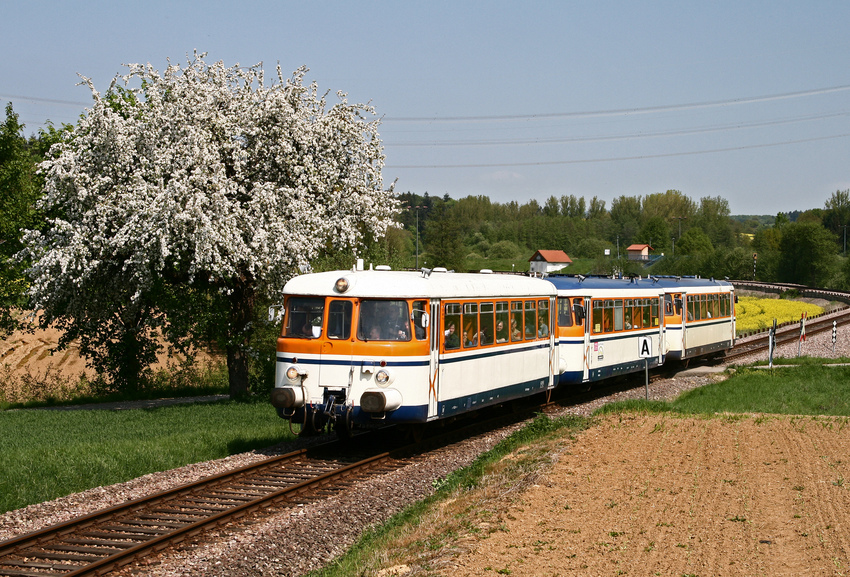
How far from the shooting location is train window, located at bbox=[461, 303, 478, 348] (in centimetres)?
1612

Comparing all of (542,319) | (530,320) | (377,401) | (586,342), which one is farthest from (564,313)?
(377,401)

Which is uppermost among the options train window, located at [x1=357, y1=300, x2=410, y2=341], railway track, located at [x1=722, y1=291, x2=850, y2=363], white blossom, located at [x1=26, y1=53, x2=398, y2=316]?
white blossom, located at [x1=26, y1=53, x2=398, y2=316]

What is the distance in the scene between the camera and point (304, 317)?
49.3 feet

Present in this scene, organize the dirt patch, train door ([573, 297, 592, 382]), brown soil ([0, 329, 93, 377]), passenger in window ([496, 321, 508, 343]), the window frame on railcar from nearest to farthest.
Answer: the window frame on railcar, passenger in window ([496, 321, 508, 343]), train door ([573, 297, 592, 382]), the dirt patch, brown soil ([0, 329, 93, 377])

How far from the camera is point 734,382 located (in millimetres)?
26484

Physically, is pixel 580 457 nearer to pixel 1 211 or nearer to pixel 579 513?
pixel 579 513

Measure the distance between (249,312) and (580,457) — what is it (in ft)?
54.0

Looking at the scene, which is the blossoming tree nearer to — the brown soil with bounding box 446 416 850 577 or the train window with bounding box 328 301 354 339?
the train window with bounding box 328 301 354 339

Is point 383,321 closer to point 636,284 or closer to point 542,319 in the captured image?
point 542,319

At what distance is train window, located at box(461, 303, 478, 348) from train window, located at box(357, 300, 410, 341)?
1841 mm

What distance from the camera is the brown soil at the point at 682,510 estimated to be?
8469 millimetres

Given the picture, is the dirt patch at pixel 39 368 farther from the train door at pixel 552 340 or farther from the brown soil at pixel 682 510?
the brown soil at pixel 682 510

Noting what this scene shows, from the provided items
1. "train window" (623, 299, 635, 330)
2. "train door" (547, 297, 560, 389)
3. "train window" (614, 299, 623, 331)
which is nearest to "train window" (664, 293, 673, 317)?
"train window" (623, 299, 635, 330)

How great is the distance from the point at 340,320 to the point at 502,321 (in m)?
4.25
